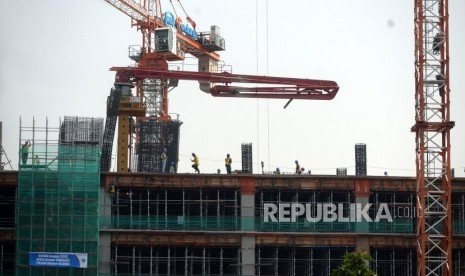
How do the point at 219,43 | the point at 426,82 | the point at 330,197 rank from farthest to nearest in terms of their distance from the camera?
the point at 219,43, the point at 330,197, the point at 426,82

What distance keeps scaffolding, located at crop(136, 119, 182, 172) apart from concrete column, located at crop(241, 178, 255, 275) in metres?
10.7

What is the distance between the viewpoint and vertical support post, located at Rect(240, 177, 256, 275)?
3511 inches

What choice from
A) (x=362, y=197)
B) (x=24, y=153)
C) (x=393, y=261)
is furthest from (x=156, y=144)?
(x=393, y=261)

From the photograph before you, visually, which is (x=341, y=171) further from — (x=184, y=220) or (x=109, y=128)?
(x=109, y=128)

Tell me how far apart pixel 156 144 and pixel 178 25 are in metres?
28.0

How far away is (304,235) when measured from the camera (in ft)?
294

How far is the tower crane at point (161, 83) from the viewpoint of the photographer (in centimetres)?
10125

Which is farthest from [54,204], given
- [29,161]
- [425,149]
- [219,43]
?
[219,43]

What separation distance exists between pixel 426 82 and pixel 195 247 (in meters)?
22.3

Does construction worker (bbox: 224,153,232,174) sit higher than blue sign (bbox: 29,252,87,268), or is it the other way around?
construction worker (bbox: 224,153,232,174)

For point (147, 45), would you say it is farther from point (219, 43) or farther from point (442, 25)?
point (442, 25)

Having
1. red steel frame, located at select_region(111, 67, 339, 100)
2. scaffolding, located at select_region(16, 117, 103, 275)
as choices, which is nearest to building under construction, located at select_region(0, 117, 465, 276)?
scaffolding, located at select_region(16, 117, 103, 275)

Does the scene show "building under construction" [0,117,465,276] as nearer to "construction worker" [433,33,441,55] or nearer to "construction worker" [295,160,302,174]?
"construction worker" [295,160,302,174]

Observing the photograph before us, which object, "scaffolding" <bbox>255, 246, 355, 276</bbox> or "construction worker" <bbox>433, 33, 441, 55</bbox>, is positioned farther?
"scaffolding" <bbox>255, 246, 355, 276</bbox>
